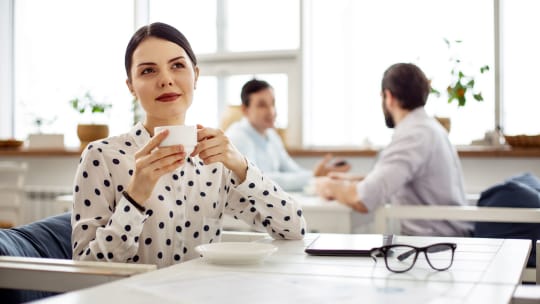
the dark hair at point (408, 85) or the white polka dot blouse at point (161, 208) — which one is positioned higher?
the dark hair at point (408, 85)

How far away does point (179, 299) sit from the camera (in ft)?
3.37

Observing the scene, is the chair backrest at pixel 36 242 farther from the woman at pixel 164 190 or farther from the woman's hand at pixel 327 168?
the woman's hand at pixel 327 168

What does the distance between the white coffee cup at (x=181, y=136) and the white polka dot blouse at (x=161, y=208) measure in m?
0.16

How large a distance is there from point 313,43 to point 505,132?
1464mm

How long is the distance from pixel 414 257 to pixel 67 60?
4995 millimetres

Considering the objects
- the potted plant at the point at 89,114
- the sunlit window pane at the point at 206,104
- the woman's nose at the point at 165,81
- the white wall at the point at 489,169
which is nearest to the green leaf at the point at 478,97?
the white wall at the point at 489,169

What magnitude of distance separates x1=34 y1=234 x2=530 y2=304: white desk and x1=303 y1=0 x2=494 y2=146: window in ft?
11.1

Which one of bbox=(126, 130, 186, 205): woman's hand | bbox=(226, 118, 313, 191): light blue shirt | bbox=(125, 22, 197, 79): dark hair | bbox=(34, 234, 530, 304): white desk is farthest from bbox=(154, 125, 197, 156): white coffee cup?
bbox=(226, 118, 313, 191): light blue shirt

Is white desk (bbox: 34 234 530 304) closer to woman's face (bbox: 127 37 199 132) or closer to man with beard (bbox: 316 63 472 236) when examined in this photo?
woman's face (bbox: 127 37 199 132)

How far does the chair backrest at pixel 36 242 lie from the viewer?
4.93 ft

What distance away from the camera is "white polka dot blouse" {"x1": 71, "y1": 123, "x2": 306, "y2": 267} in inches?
58.4

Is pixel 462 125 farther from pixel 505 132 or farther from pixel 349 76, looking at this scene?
pixel 349 76

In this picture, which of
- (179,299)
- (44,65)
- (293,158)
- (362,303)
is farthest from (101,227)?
(44,65)

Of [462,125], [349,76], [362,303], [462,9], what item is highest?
[462,9]
